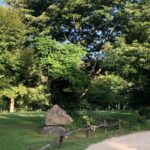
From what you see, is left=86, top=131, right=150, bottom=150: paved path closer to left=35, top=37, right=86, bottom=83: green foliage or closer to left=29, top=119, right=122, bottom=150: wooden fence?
left=29, top=119, right=122, bottom=150: wooden fence

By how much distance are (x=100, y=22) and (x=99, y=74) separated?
4.00m

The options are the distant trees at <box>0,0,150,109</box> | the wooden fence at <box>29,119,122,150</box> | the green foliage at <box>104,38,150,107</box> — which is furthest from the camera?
the distant trees at <box>0,0,150,109</box>

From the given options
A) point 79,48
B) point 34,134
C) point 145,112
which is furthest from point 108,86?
point 34,134

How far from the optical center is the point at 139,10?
2895cm

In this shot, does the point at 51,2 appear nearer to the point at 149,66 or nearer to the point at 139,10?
the point at 139,10

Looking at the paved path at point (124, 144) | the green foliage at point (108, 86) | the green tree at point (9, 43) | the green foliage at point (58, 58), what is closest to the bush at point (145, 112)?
the green foliage at point (108, 86)

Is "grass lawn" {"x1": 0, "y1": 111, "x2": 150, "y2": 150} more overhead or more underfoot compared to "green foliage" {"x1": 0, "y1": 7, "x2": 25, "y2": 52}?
more underfoot

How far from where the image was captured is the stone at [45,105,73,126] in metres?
25.0

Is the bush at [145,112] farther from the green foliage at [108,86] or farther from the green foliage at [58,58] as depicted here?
the green foliage at [58,58]

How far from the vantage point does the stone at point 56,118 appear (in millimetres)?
24984

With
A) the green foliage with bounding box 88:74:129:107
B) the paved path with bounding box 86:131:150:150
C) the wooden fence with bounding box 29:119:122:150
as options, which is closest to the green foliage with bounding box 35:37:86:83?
the green foliage with bounding box 88:74:129:107

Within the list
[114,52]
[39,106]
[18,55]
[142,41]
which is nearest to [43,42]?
[18,55]

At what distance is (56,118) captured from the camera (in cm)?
2503

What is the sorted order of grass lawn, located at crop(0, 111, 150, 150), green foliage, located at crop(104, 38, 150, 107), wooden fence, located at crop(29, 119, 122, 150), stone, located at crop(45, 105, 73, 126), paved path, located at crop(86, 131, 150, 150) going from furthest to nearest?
green foliage, located at crop(104, 38, 150, 107) → stone, located at crop(45, 105, 73, 126) → grass lawn, located at crop(0, 111, 150, 150) → paved path, located at crop(86, 131, 150, 150) → wooden fence, located at crop(29, 119, 122, 150)
